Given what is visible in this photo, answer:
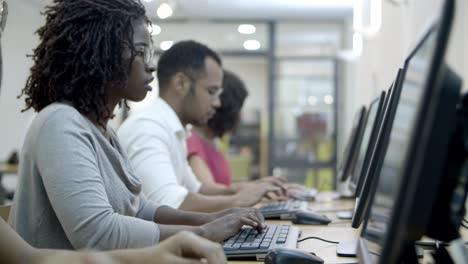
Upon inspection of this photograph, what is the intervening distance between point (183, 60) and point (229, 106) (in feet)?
2.32

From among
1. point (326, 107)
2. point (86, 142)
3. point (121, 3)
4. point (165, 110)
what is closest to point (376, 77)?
point (165, 110)

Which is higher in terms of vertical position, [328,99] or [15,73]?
[15,73]

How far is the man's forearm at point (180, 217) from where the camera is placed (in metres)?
1.44

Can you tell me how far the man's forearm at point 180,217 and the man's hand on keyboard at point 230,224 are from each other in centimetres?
15

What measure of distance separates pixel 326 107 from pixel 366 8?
121 inches

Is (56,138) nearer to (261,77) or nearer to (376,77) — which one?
(376,77)

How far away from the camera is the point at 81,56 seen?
4.23 ft

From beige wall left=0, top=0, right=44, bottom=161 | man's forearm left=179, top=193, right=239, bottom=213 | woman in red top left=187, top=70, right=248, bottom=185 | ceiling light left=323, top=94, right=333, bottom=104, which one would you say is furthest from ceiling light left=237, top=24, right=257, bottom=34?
man's forearm left=179, top=193, right=239, bottom=213

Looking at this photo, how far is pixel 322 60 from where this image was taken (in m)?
6.53

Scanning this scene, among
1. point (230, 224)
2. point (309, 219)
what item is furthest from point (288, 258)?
point (309, 219)

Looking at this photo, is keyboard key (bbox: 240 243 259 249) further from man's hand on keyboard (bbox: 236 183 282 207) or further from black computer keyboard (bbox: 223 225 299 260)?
man's hand on keyboard (bbox: 236 183 282 207)

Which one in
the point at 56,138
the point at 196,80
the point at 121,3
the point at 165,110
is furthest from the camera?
the point at 196,80

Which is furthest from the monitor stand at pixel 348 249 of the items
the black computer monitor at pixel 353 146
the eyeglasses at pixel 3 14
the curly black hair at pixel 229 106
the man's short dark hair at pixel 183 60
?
the curly black hair at pixel 229 106

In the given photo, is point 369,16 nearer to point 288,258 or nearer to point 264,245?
point 264,245
